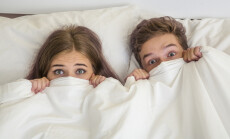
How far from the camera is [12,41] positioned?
118 centimetres

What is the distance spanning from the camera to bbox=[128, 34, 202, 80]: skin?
1.04m

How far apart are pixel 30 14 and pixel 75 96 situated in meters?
0.79

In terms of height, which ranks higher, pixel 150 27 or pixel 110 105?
pixel 150 27

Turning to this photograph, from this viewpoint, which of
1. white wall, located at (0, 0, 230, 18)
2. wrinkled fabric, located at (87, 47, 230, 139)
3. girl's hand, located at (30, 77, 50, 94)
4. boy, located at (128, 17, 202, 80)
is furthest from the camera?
white wall, located at (0, 0, 230, 18)

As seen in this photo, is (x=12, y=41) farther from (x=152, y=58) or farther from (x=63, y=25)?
(x=152, y=58)

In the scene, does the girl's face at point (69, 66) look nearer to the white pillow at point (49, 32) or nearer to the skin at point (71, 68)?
the skin at point (71, 68)

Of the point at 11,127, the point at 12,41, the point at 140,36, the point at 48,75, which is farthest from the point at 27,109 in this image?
the point at 140,36

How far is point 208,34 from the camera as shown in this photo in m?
1.23

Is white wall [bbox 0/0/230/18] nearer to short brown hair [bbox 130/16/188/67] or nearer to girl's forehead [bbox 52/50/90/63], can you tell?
short brown hair [bbox 130/16/188/67]

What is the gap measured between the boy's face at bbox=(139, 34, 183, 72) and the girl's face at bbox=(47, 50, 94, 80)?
0.86 feet

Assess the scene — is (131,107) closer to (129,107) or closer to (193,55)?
(129,107)

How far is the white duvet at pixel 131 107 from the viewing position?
757 mm

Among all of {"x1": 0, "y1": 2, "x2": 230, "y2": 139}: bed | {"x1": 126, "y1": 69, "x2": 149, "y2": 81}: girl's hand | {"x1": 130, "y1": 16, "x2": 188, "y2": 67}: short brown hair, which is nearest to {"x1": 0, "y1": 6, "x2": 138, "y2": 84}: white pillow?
{"x1": 130, "y1": 16, "x2": 188, "y2": 67}: short brown hair

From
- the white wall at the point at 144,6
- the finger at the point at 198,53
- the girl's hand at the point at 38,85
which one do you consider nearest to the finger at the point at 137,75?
the finger at the point at 198,53
